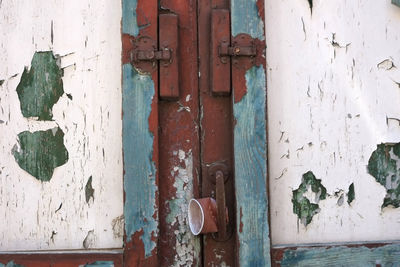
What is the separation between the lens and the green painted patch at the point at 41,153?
4.80ft

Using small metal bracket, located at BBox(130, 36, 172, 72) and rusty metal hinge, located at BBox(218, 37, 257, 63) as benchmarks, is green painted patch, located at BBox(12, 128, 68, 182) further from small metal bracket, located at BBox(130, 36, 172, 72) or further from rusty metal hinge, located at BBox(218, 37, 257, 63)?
rusty metal hinge, located at BBox(218, 37, 257, 63)

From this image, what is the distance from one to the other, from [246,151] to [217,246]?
292 mm

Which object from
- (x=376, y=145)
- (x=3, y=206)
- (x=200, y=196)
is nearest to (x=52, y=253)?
(x=3, y=206)

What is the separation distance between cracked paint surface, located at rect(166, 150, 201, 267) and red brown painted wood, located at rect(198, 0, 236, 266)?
47 mm

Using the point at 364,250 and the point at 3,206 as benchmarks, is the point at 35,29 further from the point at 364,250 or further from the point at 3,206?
the point at 364,250

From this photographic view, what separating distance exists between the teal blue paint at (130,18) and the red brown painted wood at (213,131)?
191 mm

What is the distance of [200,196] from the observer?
4.72 ft

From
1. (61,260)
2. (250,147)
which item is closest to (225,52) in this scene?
(250,147)

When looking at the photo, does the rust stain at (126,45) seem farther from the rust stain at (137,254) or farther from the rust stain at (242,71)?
the rust stain at (137,254)

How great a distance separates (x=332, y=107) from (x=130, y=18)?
0.67m

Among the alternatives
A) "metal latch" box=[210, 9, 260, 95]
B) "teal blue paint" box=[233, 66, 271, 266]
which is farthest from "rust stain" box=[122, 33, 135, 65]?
"teal blue paint" box=[233, 66, 271, 266]

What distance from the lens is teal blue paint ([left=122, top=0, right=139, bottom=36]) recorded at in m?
1.42

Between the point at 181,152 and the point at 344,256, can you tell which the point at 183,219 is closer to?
the point at 181,152

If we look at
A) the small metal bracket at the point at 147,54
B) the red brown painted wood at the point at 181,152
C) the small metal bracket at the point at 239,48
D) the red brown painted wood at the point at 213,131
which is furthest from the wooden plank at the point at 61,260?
the small metal bracket at the point at 239,48
